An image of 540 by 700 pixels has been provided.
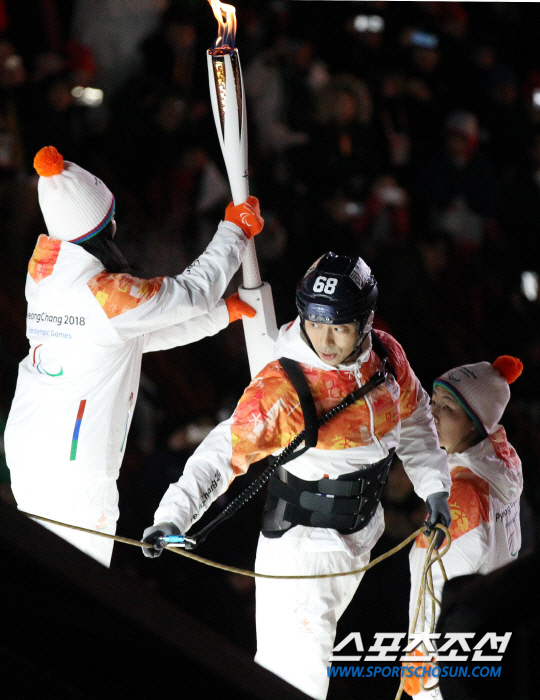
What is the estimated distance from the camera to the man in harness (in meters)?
2.60

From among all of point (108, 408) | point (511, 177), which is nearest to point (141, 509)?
point (108, 408)

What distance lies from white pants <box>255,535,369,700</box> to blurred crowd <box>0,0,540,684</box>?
106 cm

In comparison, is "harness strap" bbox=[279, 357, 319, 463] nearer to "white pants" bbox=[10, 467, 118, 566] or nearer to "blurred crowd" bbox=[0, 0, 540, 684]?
"white pants" bbox=[10, 467, 118, 566]

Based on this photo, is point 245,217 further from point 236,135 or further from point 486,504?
point 486,504

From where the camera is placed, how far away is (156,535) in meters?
2.39

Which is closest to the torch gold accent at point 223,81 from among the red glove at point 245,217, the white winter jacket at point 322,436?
the red glove at point 245,217

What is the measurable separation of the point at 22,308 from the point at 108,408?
114 centimetres

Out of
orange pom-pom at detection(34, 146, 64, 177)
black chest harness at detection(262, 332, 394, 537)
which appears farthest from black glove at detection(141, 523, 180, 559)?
orange pom-pom at detection(34, 146, 64, 177)

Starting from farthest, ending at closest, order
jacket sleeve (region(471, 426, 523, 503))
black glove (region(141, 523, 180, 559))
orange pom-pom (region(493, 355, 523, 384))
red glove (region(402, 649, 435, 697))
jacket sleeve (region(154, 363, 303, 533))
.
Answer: orange pom-pom (region(493, 355, 523, 384))
jacket sleeve (region(471, 426, 523, 503))
red glove (region(402, 649, 435, 697))
jacket sleeve (region(154, 363, 303, 533))
black glove (region(141, 523, 180, 559))

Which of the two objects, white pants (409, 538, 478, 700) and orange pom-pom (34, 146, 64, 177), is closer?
orange pom-pom (34, 146, 64, 177)

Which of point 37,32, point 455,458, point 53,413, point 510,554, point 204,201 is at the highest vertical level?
point 37,32

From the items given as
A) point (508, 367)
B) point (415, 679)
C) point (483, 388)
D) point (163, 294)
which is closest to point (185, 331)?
point (163, 294)

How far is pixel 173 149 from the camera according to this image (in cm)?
421

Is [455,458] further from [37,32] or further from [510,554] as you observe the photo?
[37,32]
